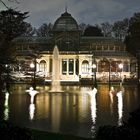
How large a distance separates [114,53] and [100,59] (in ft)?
13.2

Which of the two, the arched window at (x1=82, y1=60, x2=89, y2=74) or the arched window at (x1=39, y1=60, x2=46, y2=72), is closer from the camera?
the arched window at (x1=82, y1=60, x2=89, y2=74)

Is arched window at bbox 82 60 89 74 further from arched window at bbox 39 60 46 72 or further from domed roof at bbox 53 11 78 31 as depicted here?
domed roof at bbox 53 11 78 31

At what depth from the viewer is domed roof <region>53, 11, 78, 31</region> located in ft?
319

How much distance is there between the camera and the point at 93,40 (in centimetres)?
10006

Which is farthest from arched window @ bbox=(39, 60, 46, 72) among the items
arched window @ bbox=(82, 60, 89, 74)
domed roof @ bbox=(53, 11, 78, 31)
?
domed roof @ bbox=(53, 11, 78, 31)

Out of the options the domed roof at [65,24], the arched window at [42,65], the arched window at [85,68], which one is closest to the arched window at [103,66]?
the arched window at [85,68]

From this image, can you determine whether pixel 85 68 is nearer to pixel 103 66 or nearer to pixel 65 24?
pixel 103 66

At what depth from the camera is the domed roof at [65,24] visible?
97.3 meters

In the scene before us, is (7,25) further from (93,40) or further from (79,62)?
(93,40)

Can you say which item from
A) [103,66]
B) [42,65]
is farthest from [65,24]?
[103,66]

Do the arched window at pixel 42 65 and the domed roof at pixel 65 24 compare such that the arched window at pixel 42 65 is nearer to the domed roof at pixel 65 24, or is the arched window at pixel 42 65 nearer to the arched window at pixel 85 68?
the arched window at pixel 85 68

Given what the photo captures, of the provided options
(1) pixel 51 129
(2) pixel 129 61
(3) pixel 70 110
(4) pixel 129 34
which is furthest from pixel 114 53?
(1) pixel 51 129

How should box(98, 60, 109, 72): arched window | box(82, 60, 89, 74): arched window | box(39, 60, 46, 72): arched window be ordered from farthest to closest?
1. box(39, 60, 46, 72): arched window
2. box(98, 60, 109, 72): arched window
3. box(82, 60, 89, 74): arched window

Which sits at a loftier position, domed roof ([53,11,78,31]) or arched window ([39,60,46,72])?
domed roof ([53,11,78,31])
